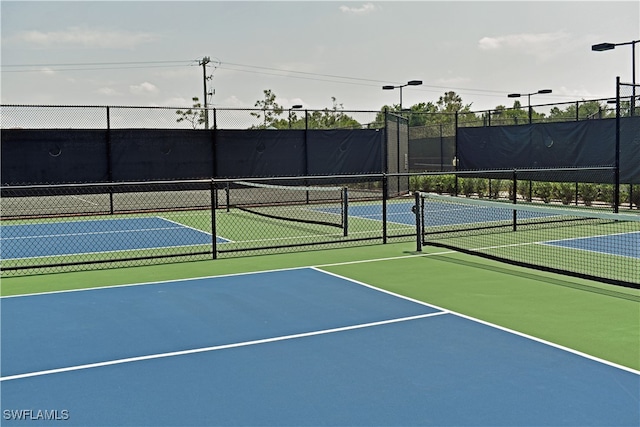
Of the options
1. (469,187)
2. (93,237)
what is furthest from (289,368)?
(469,187)

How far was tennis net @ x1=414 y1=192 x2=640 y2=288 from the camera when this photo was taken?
9.51 m

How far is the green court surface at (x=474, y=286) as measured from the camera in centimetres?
650

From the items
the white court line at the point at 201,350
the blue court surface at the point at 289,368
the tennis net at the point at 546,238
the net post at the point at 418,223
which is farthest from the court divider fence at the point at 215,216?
the white court line at the point at 201,350

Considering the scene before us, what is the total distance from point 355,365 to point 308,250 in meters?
6.49

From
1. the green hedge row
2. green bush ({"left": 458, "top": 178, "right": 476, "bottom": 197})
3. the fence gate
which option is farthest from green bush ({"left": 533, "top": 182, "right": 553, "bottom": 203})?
the fence gate

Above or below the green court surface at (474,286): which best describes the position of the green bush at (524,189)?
above

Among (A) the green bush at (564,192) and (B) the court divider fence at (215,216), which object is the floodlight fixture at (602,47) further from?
(A) the green bush at (564,192)

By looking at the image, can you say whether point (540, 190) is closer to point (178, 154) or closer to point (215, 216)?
point (178, 154)

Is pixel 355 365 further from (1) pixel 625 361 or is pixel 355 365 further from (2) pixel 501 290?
A: (2) pixel 501 290

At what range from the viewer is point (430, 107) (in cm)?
7112

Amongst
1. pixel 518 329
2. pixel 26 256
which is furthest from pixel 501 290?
pixel 26 256
